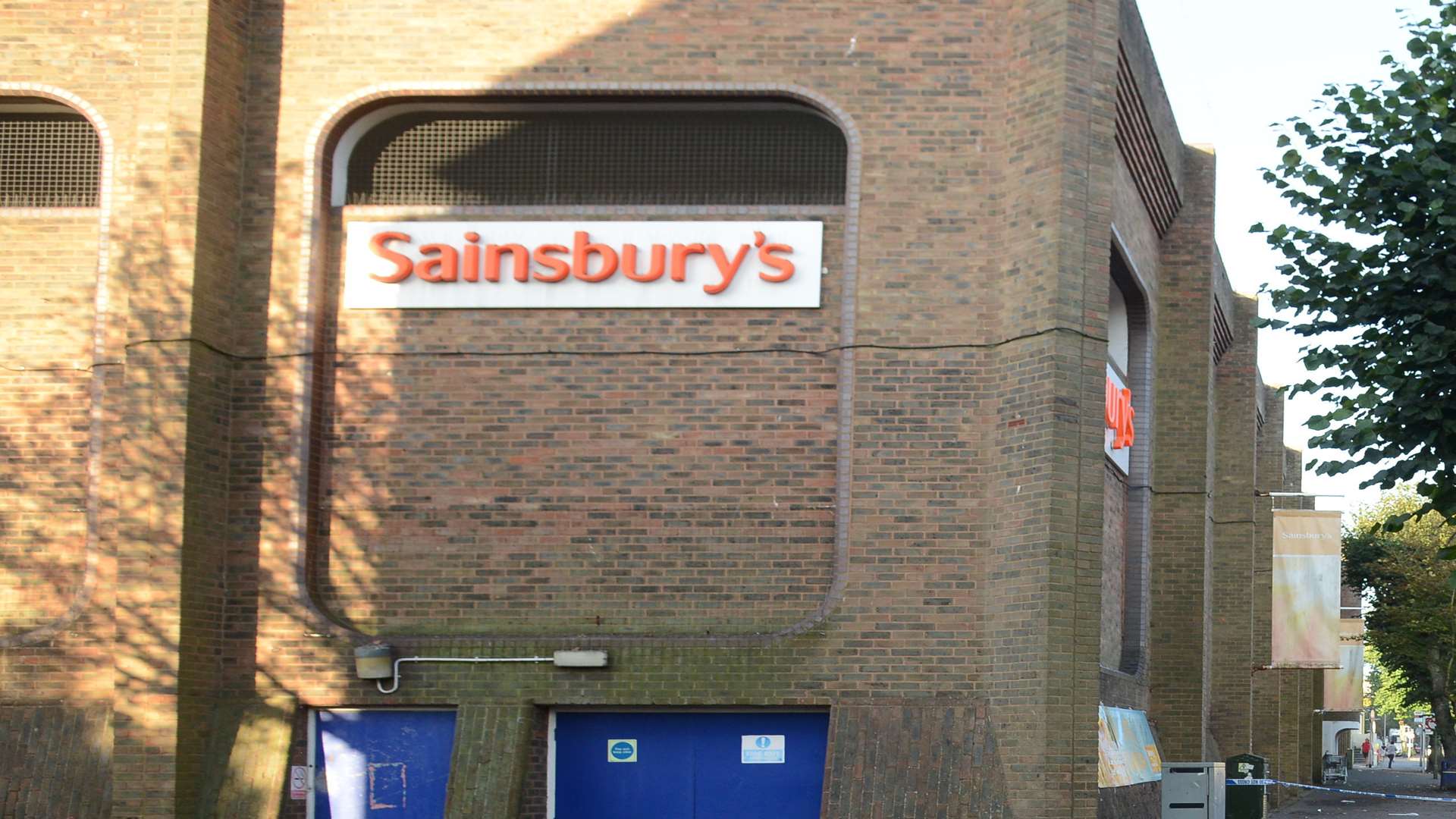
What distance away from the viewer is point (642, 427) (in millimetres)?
16297

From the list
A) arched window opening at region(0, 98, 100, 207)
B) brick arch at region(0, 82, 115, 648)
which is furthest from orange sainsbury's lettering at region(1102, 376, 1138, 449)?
arched window opening at region(0, 98, 100, 207)

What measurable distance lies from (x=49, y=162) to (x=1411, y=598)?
45516 millimetres

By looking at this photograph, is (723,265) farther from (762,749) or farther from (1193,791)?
(1193,791)

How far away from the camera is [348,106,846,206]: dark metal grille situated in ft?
54.6

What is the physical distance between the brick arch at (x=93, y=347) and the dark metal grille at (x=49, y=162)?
15cm

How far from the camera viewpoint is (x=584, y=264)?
16.4m

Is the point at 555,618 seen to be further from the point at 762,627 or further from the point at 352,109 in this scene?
the point at 352,109

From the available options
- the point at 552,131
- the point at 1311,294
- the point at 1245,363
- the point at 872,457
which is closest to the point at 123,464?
the point at 552,131

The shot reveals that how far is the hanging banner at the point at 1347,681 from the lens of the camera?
44.1m

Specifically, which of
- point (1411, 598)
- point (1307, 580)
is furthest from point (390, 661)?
point (1411, 598)

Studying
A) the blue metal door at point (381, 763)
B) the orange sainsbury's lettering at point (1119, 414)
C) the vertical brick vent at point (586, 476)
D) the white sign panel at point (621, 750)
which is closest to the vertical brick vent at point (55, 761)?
the blue metal door at point (381, 763)

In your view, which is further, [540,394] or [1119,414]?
[1119,414]

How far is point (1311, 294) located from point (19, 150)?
477 inches

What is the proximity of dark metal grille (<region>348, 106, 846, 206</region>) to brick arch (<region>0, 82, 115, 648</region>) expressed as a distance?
2.30 metres
